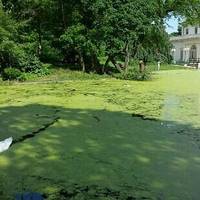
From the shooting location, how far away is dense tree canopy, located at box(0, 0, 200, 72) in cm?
1834

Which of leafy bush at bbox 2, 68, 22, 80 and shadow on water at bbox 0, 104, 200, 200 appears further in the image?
leafy bush at bbox 2, 68, 22, 80

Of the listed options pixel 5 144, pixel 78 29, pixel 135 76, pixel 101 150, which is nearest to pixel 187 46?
pixel 135 76

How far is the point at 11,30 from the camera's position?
17.5 m

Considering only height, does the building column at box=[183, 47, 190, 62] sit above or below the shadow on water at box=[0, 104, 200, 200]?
below

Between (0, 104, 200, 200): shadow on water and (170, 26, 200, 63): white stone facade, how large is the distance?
138 ft

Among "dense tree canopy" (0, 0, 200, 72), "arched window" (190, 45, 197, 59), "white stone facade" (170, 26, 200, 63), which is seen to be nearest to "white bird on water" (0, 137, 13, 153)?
"dense tree canopy" (0, 0, 200, 72)

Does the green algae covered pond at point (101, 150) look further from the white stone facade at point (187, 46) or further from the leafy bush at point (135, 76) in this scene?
the white stone facade at point (187, 46)

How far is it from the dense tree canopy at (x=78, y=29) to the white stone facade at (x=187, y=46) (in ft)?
91.1

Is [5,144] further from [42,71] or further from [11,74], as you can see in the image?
[42,71]

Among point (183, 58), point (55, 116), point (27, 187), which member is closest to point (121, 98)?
point (55, 116)

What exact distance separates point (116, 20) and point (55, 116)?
10788 millimetres

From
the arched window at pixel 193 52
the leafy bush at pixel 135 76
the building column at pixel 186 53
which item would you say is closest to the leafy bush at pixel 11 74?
the leafy bush at pixel 135 76

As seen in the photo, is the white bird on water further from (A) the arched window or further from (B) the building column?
(B) the building column

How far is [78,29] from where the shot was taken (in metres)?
19.2
